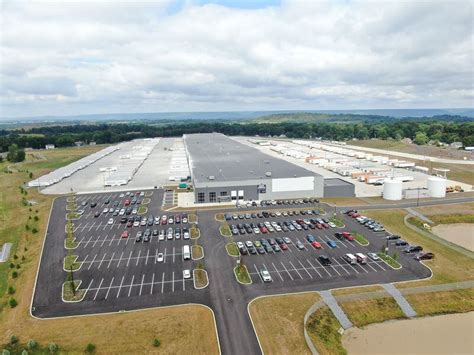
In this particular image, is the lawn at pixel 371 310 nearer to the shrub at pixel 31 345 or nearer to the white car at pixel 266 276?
the white car at pixel 266 276

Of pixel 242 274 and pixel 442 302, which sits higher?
pixel 242 274

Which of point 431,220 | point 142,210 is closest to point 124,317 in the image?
point 142,210

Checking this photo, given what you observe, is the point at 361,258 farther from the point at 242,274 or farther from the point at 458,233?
the point at 458,233

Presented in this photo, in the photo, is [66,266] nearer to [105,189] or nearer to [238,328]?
[238,328]

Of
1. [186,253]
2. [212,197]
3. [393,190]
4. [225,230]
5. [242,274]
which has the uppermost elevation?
[393,190]

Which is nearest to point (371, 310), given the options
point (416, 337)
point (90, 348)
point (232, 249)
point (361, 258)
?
point (416, 337)

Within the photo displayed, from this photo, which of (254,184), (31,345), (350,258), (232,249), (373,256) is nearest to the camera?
(31,345)

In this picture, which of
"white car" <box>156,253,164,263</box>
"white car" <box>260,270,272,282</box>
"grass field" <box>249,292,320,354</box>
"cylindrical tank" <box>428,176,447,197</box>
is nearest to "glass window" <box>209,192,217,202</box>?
"white car" <box>156,253,164,263</box>
